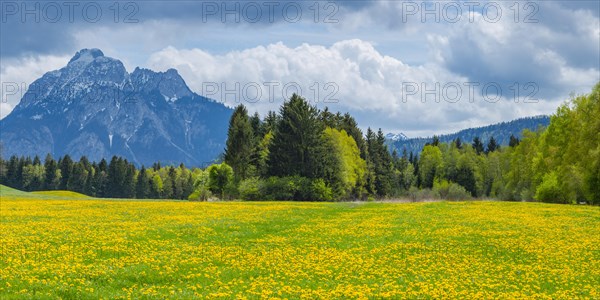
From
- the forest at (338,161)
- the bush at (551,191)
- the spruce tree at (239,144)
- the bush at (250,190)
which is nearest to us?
the forest at (338,161)

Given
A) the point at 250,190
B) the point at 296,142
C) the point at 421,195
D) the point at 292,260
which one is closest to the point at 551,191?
the point at 421,195

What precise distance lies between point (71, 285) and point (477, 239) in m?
21.7

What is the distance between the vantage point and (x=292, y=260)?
2116 cm

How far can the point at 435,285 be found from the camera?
16969mm

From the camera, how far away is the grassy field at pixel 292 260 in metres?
15.8

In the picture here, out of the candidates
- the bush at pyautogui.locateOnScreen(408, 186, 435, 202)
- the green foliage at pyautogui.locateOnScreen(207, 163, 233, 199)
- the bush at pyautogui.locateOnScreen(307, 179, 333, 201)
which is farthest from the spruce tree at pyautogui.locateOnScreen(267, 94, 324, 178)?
the bush at pyautogui.locateOnScreen(408, 186, 435, 202)

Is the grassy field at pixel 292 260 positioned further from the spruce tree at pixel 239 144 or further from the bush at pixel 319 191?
the spruce tree at pixel 239 144

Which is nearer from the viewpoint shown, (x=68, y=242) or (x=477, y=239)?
(x=68, y=242)

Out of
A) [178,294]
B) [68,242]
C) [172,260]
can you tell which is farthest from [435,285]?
[68,242]

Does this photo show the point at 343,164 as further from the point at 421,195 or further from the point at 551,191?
the point at 551,191

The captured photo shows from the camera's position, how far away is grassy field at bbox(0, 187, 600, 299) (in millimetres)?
15758

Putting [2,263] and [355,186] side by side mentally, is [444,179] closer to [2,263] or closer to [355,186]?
[355,186]

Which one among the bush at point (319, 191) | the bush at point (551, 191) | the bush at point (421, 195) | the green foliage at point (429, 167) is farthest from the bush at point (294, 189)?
the green foliage at point (429, 167)

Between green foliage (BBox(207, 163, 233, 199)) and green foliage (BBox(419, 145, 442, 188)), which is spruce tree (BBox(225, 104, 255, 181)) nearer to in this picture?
green foliage (BBox(207, 163, 233, 199))
